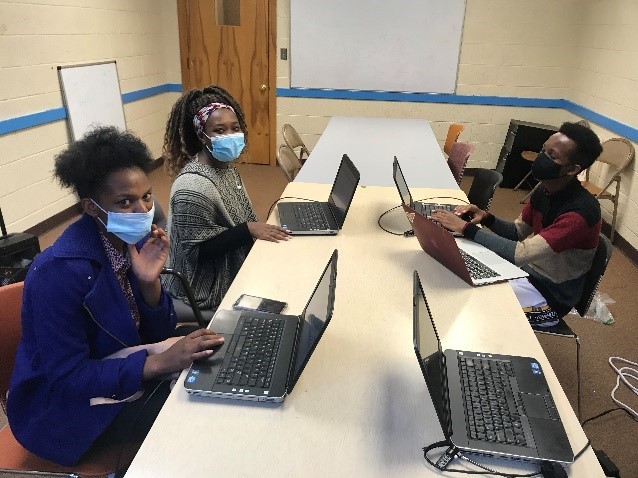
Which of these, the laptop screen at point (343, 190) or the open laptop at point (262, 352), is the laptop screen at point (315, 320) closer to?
the open laptop at point (262, 352)

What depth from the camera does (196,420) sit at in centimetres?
100

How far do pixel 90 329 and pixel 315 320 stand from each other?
0.57 metres

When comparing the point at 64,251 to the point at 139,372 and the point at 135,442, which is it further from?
the point at 135,442

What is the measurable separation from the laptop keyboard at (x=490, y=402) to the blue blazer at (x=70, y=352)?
749 millimetres

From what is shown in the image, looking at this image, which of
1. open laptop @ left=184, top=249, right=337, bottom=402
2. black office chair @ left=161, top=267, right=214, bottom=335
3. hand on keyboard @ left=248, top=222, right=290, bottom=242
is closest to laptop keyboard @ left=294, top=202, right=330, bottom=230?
hand on keyboard @ left=248, top=222, right=290, bottom=242

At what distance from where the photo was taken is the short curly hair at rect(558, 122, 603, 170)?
1.88 m

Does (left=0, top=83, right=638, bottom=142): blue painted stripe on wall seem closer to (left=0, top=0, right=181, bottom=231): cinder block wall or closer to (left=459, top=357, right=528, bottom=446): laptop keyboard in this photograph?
(left=0, top=0, right=181, bottom=231): cinder block wall

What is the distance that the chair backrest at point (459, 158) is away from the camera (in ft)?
10.4

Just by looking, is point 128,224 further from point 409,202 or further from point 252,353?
point 409,202

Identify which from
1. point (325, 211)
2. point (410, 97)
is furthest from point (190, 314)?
point (410, 97)

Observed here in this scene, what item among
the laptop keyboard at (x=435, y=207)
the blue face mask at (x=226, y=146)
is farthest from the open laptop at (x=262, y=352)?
the laptop keyboard at (x=435, y=207)

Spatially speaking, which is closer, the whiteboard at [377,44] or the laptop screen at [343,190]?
the laptop screen at [343,190]

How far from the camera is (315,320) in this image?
1.08 metres

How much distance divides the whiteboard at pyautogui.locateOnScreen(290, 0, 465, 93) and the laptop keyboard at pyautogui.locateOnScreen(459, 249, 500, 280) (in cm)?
403
